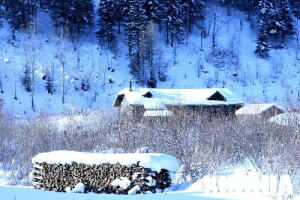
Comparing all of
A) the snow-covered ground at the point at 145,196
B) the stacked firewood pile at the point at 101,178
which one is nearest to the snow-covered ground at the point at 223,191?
the snow-covered ground at the point at 145,196

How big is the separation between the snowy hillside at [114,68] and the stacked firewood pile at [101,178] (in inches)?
1036

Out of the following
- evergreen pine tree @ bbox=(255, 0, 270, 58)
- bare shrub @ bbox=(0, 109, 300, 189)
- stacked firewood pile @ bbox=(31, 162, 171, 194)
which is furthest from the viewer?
evergreen pine tree @ bbox=(255, 0, 270, 58)

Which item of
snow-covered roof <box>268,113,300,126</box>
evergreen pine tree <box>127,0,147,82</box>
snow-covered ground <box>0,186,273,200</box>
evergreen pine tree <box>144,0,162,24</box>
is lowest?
snow-covered ground <box>0,186,273,200</box>

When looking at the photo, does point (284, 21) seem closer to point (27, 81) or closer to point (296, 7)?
point (296, 7)

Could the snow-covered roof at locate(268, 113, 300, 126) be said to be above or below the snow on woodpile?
above

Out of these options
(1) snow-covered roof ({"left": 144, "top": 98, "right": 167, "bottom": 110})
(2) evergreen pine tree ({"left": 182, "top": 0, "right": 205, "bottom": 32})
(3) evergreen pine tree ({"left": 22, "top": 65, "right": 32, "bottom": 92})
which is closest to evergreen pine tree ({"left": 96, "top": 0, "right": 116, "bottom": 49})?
(2) evergreen pine tree ({"left": 182, "top": 0, "right": 205, "bottom": 32})

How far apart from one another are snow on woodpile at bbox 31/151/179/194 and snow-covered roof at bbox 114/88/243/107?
23392 mm

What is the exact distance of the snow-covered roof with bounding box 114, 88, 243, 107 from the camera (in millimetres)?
39781

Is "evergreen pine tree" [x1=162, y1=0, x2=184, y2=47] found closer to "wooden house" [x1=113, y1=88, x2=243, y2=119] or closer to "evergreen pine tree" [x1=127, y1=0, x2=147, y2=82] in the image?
"evergreen pine tree" [x1=127, y1=0, x2=147, y2=82]

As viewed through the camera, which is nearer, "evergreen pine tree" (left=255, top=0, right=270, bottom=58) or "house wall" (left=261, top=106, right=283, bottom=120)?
"house wall" (left=261, top=106, right=283, bottom=120)

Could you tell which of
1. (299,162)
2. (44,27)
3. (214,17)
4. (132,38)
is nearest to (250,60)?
(214,17)

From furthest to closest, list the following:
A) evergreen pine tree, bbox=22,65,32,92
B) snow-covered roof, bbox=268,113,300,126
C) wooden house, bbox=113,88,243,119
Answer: evergreen pine tree, bbox=22,65,32,92 → wooden house, bbox=113,88,243,119 → snow-covered roof, bbox=268,113,300,126

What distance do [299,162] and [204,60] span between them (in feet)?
147

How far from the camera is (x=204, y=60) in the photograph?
58656 mm
